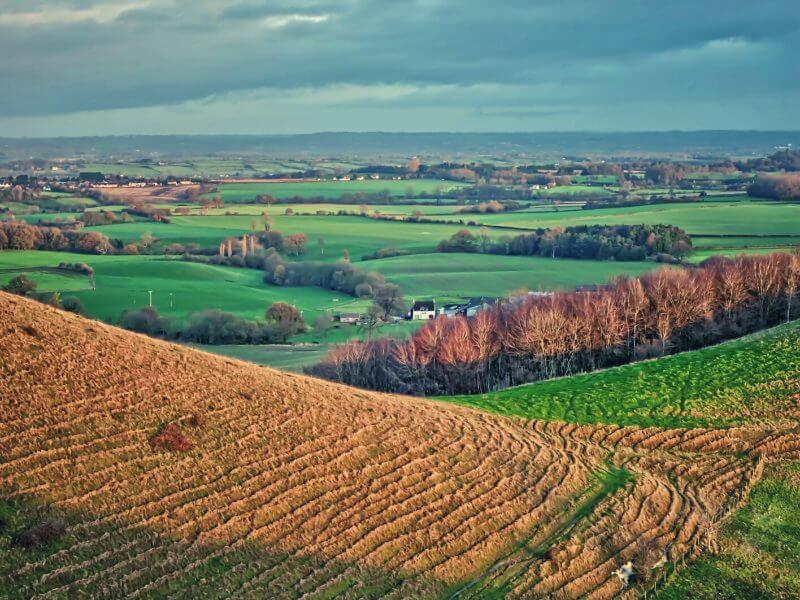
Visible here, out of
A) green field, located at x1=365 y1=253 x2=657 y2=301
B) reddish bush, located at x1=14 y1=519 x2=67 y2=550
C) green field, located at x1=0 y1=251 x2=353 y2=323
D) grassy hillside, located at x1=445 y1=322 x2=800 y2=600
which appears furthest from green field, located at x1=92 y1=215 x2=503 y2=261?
reddish bush, located at x1=14 y1=519 x2=67 y2=550

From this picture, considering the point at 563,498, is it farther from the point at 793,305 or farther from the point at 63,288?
the point at 63,288

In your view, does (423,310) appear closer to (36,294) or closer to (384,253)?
(36,294)

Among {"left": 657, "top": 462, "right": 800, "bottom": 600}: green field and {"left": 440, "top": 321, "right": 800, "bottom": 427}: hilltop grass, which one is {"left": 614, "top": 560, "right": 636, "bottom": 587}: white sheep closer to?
{"left": 657, "top": 462, "right": 800, "bottom": 600}: green field

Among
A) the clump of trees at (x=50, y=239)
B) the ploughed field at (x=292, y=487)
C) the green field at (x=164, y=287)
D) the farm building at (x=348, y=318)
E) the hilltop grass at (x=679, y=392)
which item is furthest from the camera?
the clump of trees at (x=50, y=239)

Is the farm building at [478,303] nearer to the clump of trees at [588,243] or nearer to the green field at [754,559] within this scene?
the clump of trees at [588,243]

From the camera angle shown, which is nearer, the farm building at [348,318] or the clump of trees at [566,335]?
the clump of trees at [566,335]

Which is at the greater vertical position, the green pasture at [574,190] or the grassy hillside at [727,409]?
the green pasture at [574,190]

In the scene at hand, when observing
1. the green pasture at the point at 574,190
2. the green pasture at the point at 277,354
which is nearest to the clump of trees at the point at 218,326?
the green pasture at the point at 277,354

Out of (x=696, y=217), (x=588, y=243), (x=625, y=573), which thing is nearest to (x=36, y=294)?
(x=588, y=243)
